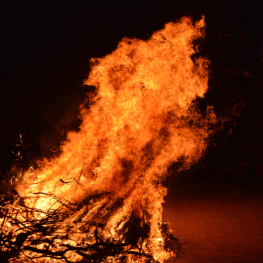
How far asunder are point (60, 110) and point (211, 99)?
5.52 meters

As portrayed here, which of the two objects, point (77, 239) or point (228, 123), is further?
point (228, 123)

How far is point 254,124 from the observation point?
12406 mm

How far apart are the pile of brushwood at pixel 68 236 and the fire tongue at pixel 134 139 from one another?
0.16 ft

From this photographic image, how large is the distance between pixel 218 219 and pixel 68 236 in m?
4.17

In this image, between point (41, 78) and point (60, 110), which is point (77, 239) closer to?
point (60, 110)

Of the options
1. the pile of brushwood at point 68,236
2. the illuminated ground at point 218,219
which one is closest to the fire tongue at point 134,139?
the pile of brushwood at point 68,236

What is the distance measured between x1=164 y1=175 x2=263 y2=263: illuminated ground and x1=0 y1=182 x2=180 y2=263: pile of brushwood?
1.87 feet

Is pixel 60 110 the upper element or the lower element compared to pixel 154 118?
upper

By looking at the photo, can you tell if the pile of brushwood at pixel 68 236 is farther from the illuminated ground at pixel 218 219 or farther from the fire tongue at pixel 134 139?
the illuminated ground at pixel 218 219

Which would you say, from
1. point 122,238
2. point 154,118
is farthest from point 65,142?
point 122,238

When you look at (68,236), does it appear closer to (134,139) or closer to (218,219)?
(134,139)

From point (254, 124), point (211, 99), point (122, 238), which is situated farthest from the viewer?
point (254, 124)

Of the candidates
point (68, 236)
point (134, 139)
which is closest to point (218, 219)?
point (134, 139)

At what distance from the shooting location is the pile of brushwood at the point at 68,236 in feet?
11.1
